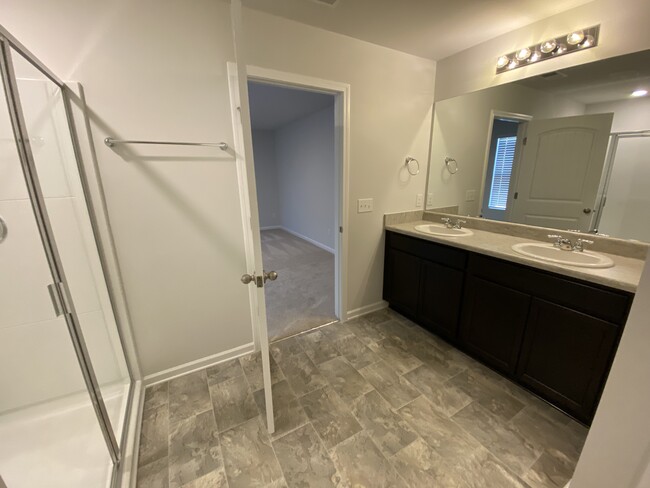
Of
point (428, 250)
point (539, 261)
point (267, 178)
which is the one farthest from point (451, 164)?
point (267, 178)

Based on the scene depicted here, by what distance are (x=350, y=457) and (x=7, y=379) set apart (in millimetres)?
1897

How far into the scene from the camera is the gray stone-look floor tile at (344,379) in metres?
1.77

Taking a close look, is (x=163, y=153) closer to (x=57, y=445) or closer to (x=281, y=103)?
(x=57, y=445)

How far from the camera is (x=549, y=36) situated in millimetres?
1762

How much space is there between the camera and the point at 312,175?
517 cm

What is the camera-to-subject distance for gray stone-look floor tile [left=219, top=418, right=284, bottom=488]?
49.5 inches

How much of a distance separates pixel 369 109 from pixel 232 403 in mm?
2485

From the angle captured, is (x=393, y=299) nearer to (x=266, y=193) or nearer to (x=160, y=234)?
(x=160, y=234)

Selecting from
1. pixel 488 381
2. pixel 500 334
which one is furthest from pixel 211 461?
pixel 500 334

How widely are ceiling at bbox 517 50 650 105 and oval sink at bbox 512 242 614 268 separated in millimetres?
982

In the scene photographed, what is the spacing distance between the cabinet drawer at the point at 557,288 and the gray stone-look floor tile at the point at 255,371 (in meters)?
1.66

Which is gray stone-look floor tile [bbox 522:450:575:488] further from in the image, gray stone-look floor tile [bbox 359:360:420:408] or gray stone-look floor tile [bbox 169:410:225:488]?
gray stone-look floor tile [bbox 169:410:225:488]

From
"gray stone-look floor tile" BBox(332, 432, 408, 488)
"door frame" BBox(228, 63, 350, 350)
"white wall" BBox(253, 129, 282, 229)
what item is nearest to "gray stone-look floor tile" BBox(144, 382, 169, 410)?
"door frame" BBox(228, 63, 350, 350)

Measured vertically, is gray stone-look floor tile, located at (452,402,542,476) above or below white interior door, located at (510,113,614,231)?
below
